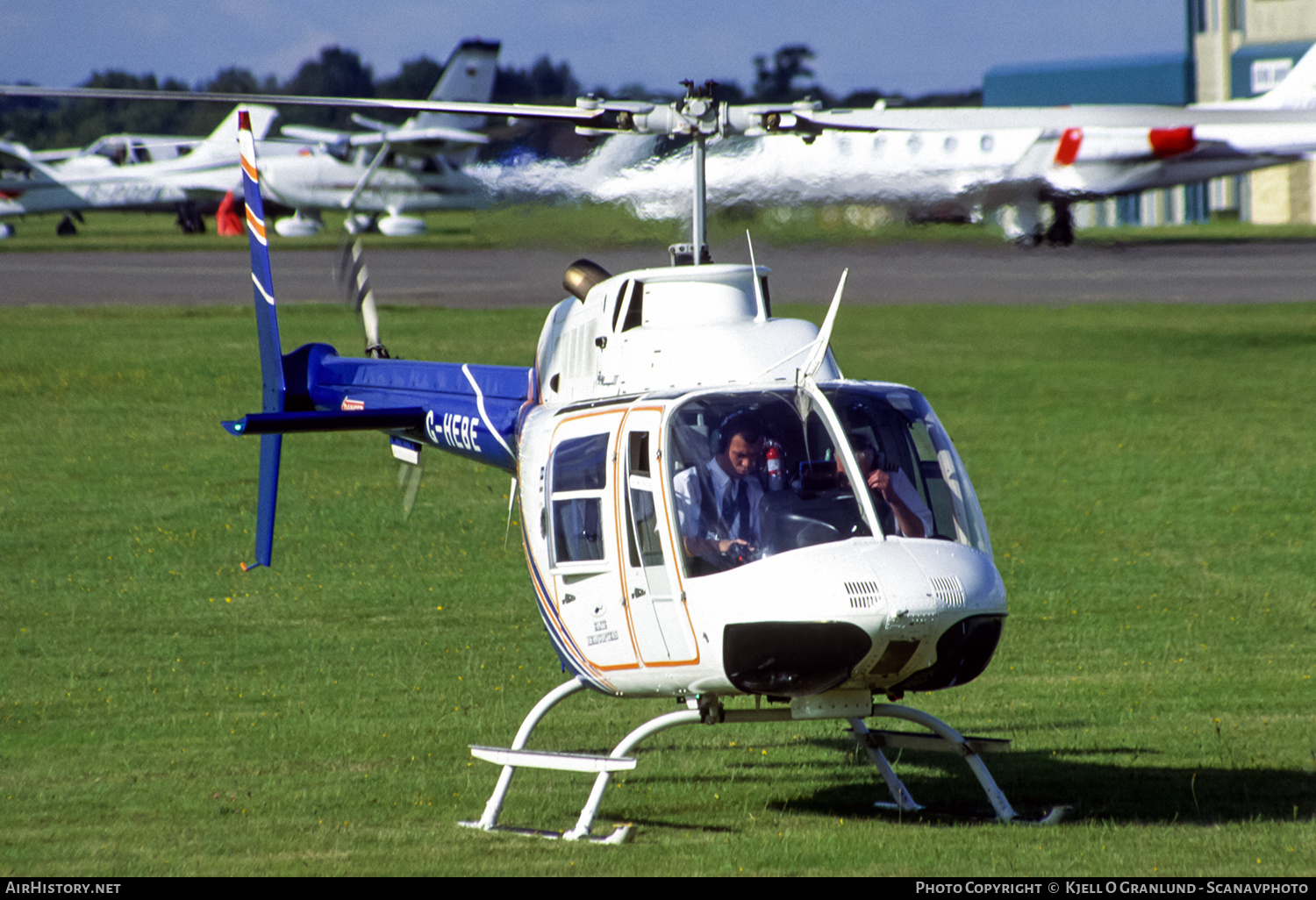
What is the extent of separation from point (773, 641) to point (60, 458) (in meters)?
15.7

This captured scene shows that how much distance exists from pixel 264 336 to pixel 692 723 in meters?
4.77

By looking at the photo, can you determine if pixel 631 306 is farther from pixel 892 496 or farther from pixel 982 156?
pixel 982 156

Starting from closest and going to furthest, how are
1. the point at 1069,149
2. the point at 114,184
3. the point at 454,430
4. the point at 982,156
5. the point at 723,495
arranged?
the point at 723,495
the point at 454,430
the point at 982,156
the point at 1069,149
the point at 114,184

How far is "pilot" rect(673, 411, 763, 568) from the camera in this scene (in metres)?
6.68

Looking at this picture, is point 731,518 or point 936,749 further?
point 936,749

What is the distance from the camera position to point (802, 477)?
6.67 meters

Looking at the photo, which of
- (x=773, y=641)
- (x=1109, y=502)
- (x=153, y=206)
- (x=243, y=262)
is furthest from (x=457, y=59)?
(x=773, y=641)

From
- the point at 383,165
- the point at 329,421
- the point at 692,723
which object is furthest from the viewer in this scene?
the point at 383,165

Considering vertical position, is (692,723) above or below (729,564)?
below

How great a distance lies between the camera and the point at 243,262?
141 feet

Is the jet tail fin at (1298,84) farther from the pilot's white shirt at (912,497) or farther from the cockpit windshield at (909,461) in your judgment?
the pilot's white shirt at (912,497)

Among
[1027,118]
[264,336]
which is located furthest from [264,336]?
[1027,118]

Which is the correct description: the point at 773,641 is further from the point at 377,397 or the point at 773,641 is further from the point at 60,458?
the point at 60,458

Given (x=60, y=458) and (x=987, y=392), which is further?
(x=987, y=392)
